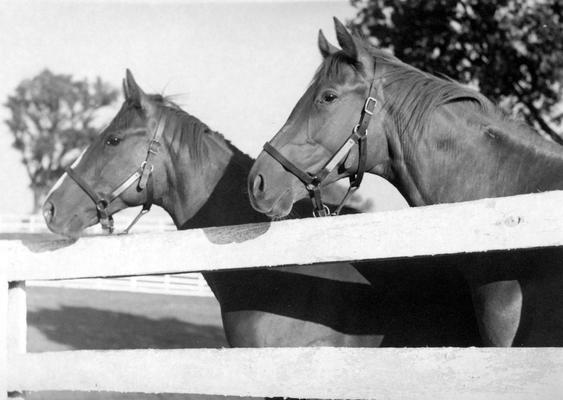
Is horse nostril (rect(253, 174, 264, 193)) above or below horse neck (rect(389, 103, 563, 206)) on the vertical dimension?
below

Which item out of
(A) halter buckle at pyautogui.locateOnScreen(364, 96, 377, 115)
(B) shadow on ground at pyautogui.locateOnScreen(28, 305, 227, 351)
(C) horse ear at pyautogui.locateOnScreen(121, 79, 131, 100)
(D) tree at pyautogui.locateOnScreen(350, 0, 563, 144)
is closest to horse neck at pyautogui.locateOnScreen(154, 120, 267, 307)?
(C) horse ear at pyautogui.locateOnScreen(121, 79, 131, 100)

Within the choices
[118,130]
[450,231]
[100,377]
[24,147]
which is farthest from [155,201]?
[24,147]

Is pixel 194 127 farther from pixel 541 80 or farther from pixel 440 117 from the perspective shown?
pixel 541 80

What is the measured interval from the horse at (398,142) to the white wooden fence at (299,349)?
574mm

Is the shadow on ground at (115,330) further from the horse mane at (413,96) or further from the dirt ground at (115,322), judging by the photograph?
the horse mane at (413,96)

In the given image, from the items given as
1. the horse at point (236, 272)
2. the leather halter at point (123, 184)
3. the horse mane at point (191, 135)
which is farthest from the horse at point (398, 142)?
the leather halter at point (123, 184)

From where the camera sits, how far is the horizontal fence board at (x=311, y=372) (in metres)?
2.39

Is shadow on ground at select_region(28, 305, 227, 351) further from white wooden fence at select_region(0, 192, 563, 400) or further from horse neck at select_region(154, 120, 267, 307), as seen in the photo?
white wooden fence at select_region(0, 192, 563, 400)

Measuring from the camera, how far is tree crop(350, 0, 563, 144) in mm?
13445

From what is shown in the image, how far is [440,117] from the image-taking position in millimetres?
3469

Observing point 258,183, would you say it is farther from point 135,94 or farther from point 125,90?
point 125,90

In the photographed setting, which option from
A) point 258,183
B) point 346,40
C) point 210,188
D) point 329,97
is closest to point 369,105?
point 329,97

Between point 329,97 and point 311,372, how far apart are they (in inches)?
55.2

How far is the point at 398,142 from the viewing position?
3.54 metres
